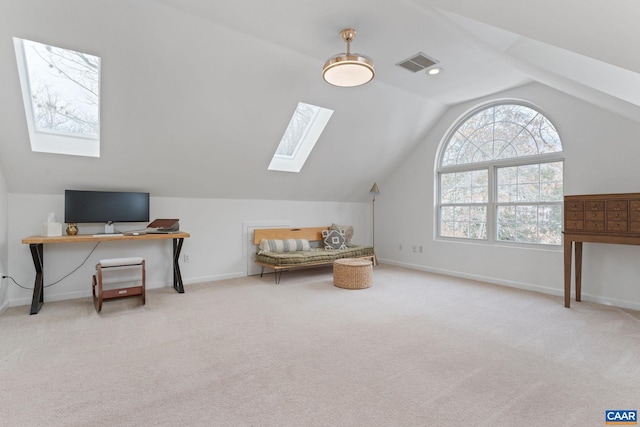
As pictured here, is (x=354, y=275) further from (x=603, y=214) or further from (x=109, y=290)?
(x=109, y=290)

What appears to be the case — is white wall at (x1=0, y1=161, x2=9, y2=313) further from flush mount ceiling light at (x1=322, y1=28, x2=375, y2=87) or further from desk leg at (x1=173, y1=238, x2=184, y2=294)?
flush mount ceiling light at (x1=322, y1=28, x2=375, y2=87)

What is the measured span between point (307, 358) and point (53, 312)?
289 centimetres

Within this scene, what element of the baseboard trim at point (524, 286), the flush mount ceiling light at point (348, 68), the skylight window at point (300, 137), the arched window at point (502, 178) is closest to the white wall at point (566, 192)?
the baseboard trim at point (524, 286)

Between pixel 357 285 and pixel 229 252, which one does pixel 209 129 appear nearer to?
pixel 229 252

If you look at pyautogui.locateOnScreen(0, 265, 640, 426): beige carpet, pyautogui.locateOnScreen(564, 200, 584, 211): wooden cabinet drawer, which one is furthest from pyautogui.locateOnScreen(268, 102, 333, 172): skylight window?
pyautogui.locateOnScreen(564, 200, 584, 211): wooden cabinet drawer

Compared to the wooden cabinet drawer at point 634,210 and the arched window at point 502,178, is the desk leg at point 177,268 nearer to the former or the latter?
the arched window at point 502,178

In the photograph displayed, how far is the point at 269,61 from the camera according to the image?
11.1ft

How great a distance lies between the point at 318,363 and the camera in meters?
2.25

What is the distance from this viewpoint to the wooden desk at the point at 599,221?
Result: 307 cm

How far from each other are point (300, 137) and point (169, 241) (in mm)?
2471

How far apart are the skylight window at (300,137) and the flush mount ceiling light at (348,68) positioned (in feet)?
4.84


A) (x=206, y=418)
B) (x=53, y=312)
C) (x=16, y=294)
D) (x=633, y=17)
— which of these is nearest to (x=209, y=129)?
(x=53, y=312)

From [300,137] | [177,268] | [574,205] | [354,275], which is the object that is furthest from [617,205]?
[177,268]

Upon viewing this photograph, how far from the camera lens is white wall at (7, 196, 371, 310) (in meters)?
3.65
